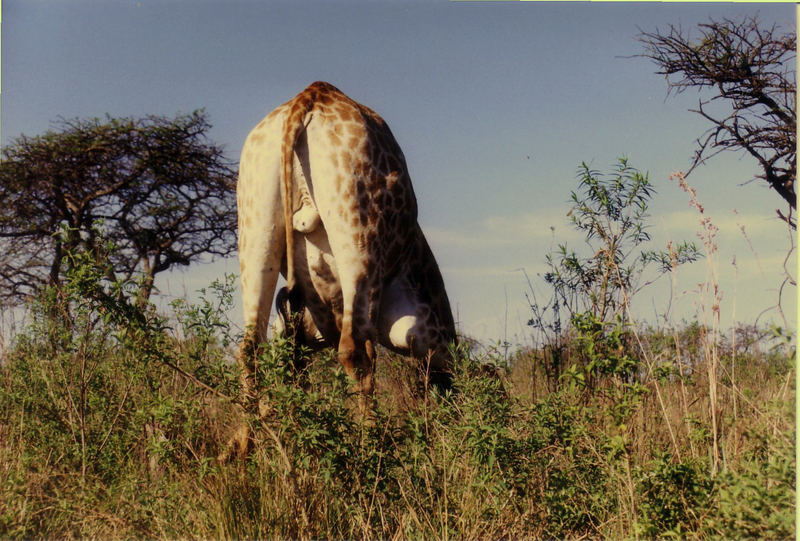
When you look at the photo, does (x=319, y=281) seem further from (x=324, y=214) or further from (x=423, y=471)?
(x=423, y=471)

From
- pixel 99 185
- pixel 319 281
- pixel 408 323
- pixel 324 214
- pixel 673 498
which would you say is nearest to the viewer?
pixel 673 498

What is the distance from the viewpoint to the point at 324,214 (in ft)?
15.3

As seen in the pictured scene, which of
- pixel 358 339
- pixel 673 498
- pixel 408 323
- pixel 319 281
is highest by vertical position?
pixel 319 281

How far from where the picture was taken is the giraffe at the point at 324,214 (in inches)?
183

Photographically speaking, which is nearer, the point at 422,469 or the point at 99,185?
the point at 422,469

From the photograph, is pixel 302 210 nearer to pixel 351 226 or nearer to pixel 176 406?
pixel 351 226

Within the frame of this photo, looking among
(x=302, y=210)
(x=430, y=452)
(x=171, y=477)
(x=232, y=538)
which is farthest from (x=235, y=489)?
(x=302, y=210)

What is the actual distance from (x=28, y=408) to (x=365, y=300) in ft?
7.83

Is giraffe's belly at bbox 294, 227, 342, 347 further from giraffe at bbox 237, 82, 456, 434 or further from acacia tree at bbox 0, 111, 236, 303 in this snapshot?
acacia tree at bbox 0, 111, 236, 303

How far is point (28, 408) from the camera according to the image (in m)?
5.13

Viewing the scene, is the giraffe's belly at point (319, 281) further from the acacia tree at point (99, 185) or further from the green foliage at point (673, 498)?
the acacia tree at point (99, 185)

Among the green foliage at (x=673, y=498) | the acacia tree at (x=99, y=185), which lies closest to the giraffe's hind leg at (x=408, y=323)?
the green foliage at (x=673, y=498)

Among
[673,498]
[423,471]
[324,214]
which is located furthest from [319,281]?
[673,498]

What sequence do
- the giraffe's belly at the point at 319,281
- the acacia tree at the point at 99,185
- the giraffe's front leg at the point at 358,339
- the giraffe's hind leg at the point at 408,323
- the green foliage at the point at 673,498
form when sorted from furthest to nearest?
1. the acacia tree at the point at 99,185
2. the giraffe's hind leg at the point at 408,323
3. the giraffe's belly at the point at 319,281
4. the giraffe's front leg at the point at 358,339
5. the green foliage at the point at 673,498
